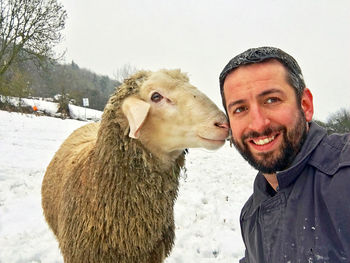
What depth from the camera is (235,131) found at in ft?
5.18

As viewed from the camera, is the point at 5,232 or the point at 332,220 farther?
the point at 5,232

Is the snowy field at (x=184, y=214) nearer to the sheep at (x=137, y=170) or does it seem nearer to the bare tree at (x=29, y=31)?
the sheep at (x=137, y=170)

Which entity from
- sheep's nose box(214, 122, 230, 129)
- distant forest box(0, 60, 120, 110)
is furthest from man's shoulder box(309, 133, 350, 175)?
distant forest box(0, 60, 120, 110)

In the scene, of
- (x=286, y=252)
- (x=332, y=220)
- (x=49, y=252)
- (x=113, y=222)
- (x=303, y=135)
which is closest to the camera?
(x=332, y=220)

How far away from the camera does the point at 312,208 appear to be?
3.73 feet

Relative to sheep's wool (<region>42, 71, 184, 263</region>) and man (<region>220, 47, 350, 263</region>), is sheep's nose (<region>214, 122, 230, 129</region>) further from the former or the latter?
sheep's wool (<region>42, 71, 184, 263</region>)

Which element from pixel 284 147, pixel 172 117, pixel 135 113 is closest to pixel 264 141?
pixel 284 147

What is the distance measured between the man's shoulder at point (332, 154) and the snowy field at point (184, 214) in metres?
1.54

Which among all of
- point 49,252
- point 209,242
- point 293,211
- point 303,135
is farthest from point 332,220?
point 49,252

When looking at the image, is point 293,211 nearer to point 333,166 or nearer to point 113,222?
point 333,166

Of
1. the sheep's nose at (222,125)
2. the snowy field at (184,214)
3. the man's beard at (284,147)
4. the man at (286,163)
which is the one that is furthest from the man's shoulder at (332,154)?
the snowy field at (184,214)

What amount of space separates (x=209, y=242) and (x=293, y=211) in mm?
2609

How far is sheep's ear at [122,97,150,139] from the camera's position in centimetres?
196

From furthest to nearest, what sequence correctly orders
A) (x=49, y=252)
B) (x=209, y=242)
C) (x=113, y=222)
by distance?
(x=209, y=242)
(x=49, y=252)
(x=113, y=222)
